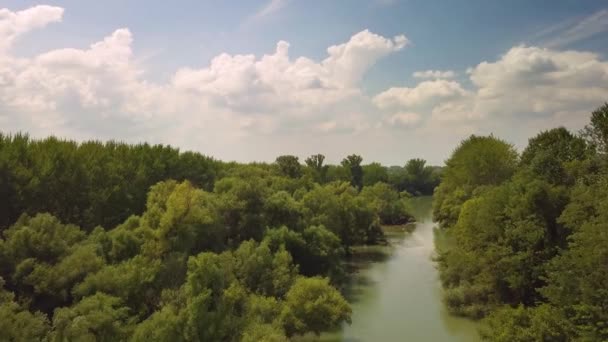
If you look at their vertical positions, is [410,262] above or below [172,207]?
below

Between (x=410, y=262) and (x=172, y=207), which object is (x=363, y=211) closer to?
(x=410, y=262)

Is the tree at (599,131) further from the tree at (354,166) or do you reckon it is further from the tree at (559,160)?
the tree at (354,166)

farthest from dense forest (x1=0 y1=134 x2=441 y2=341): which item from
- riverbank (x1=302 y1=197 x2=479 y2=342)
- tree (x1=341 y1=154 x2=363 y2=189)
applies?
tree (x1=341 y1=154 x2=363 y2=189)

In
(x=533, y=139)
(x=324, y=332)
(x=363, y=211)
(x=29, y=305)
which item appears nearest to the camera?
(x=29, y=305)

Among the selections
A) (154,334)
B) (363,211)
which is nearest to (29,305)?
(154,334)

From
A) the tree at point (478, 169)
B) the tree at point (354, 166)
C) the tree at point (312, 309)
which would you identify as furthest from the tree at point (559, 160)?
the tree at point (354, 166)

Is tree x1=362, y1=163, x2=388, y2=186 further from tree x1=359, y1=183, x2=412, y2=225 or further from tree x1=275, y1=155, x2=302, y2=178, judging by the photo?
tree x1=275, y1=155, x2=302, y2=178

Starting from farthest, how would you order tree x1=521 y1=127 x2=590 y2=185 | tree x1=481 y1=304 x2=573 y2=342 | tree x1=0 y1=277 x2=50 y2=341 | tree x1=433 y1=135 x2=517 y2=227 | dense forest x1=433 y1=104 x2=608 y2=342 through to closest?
1. tree x1=433 y1=135 x2=517 y2=227
2. tree x1=521 y1=127 x2=590 y2=185
3. tree x1=481 y1=304 x2=573 y2=342
4. dense forest x1=433 y1=104 x2=608 y2=342
5. tree x1=0 y1=277 x2=50 y2=341
